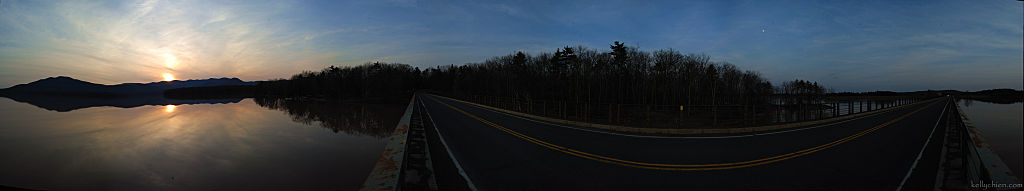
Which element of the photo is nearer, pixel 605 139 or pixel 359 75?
pixel 605 139

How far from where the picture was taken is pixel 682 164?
7281mm

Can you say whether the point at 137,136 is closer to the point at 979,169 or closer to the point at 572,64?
the point at 979,169

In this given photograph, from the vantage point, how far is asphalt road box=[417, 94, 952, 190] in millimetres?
5910

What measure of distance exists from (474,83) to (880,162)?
7707 cm

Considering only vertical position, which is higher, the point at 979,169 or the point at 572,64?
the point at 572,64

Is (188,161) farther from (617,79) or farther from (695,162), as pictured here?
(617,79)

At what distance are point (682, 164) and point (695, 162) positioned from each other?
46cm

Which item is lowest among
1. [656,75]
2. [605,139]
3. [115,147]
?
[115,147]

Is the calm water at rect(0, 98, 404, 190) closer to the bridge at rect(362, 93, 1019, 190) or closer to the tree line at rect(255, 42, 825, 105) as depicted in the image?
the bridge at rect(362, 93, 1019, 190)

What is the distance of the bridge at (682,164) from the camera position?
584 centimetres

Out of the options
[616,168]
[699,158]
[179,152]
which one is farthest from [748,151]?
[179,152]

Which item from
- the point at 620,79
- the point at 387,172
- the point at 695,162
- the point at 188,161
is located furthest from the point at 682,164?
the point at 620,79

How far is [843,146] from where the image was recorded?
380 inches

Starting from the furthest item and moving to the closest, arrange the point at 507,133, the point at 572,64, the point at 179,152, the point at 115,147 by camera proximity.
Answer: the point at 572,64
the point at 115,147
the point at 179,152
the point at 507,133
